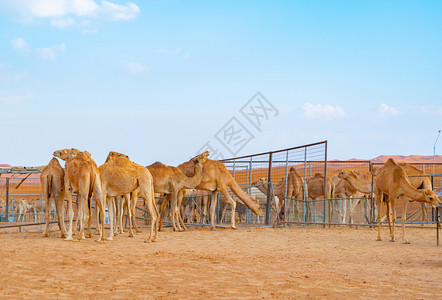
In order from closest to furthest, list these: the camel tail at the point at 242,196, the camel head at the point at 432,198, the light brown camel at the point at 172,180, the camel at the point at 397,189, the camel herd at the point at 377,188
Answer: the camel head at the point at 432,198 < the camel at the point at 397,189 < the camel herd at the point at 377,188 < the light brown camel at the point at 172,180 < the camel tail at the point at 242,196

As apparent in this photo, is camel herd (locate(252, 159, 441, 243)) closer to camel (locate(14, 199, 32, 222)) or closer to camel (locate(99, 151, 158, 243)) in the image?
camel (locate(99, 151, 158, 243))

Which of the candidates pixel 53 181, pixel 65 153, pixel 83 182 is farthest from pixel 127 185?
pixel 65 153

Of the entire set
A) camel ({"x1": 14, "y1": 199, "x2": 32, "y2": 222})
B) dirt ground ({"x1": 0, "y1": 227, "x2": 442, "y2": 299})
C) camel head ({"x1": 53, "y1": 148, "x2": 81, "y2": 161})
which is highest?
camel head ({"x1": 53, "y1": 148, "x2": 81, "y2": 161})

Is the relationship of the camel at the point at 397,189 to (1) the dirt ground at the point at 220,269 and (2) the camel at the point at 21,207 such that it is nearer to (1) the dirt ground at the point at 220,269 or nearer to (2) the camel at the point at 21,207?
(1) the dirt ground at the point at 220,269

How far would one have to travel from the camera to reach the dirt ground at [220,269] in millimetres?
6820

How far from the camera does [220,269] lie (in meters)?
8.60

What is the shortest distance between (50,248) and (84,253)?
0.81 metres

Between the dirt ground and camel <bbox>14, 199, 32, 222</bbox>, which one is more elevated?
camel <bbox>14, 199, 32, 222</bbox>

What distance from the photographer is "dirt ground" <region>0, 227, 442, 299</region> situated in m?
6.82

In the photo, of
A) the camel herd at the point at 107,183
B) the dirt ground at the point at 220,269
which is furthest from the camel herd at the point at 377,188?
the camel herd at the point at 107,183

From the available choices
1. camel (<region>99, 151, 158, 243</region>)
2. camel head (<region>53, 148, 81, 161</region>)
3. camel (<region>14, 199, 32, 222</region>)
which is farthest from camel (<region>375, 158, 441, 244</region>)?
camel (<region>14, 199, 32, 222</region>)

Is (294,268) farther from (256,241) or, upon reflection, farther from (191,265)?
(256,241)

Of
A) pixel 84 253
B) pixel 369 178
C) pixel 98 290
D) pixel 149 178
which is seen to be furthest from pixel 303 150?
pixel 98 290

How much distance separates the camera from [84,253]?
34.0 ft
